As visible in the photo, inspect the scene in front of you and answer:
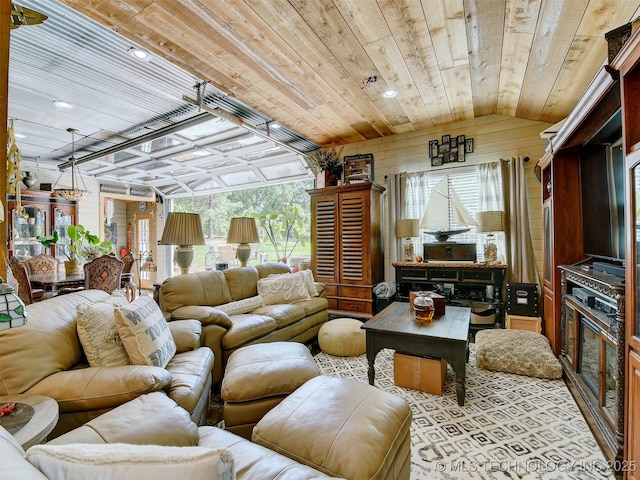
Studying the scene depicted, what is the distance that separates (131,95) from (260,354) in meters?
3.18

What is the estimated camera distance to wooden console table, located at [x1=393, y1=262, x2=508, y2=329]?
3.62 m

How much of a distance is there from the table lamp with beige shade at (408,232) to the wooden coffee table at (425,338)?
143 cm

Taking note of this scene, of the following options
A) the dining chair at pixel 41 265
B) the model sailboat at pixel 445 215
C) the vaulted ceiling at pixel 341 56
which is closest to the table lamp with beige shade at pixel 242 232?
the vaulted ceiling at pixel 341 56

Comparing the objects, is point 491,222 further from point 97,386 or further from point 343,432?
point 97,386

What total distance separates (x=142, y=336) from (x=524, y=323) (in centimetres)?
384

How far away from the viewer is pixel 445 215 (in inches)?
156

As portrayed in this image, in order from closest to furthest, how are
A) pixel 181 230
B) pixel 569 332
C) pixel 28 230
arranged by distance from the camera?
pixel 569 332 < pixel 181 230 < pixel 28 230

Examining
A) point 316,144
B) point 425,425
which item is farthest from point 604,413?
point 316,144

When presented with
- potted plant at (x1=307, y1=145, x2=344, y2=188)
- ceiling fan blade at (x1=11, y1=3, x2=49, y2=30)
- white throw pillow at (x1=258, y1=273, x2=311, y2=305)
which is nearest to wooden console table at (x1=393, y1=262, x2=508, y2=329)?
white throw pillow at (x1=258, y1=273, x2=311, y2=305)

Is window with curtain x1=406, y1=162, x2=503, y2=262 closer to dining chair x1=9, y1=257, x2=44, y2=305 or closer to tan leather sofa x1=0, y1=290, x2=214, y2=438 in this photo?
tan leather sofa x1=0, y1=290, x2=214, y2=438

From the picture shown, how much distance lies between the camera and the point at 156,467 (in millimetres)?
535

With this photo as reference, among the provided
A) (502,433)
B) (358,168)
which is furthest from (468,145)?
(502,433)

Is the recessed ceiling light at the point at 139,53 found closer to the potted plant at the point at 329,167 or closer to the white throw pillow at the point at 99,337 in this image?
the white throw pillow at the point at 99,337

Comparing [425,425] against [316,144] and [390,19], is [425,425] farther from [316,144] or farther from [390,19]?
[316,144]
